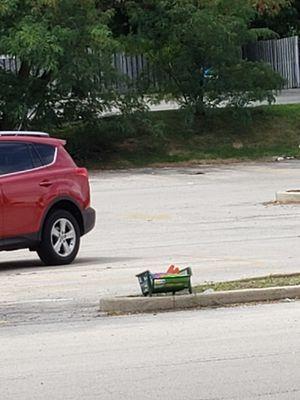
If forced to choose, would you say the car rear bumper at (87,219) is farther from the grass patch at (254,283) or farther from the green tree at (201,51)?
the green tree at (201,51)

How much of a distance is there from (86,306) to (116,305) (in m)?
0.66

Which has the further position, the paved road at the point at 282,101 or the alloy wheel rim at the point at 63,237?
the paved road at the point at 282,101

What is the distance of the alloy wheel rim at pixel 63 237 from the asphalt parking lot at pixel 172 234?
0.28 m

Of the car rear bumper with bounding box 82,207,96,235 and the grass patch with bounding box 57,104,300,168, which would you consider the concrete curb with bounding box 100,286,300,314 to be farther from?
the grass patch with bounding box 57,104,300,168

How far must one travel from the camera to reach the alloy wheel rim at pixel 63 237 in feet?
49.6

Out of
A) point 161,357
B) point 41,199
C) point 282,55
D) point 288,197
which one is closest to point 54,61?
point 288,197

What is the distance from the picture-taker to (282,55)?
50375 mm

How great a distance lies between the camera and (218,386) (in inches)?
308

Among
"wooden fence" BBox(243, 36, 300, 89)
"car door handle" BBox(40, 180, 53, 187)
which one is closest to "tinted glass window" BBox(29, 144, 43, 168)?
"car door handle" BBox(40, 180, 53, 187)

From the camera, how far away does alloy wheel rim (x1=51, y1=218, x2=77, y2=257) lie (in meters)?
15.1

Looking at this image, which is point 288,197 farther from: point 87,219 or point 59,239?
point 59,239

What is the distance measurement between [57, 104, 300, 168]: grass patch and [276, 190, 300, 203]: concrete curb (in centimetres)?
1049

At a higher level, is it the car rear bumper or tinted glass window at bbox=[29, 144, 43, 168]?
tinted glass window at bbox=[29, 144, 43, 168]

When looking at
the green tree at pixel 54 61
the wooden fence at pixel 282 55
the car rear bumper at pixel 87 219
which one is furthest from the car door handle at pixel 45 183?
the wooden fence at pixel 282 55
